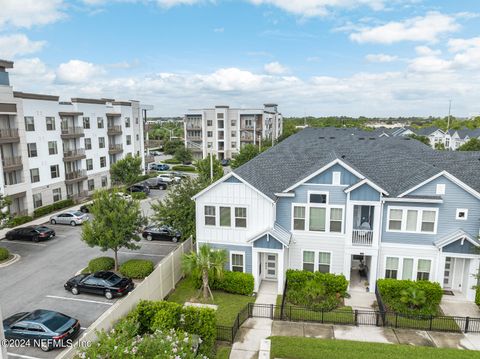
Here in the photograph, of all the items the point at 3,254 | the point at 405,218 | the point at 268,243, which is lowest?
the point at 3,254

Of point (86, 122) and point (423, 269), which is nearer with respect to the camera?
point (423, 269)

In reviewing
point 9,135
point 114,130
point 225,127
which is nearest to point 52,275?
point 9,135

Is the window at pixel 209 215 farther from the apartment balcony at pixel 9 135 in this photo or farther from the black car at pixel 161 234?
the apartment balcony at pixel 9 135

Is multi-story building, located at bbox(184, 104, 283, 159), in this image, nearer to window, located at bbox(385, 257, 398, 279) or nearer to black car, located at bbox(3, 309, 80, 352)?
window, located at bbox(385, 257, 398, 279)

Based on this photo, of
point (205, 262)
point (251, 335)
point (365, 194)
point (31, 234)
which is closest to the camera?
point (251, 335)

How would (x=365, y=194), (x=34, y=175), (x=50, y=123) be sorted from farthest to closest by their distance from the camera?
(x=50, y=123), (x=34, y=175), (x=365, y=194)

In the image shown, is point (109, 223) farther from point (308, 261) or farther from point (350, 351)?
point (350, 351)

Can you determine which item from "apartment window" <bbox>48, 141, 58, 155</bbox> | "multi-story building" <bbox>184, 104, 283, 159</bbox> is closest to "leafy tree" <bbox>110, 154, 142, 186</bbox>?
"apartment window" <bbox>48, 141, 58, 155</bbox>

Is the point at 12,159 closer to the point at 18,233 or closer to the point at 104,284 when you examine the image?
the point at 18,233

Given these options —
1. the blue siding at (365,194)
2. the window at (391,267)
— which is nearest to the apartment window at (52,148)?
the blue siding at (365,194)
